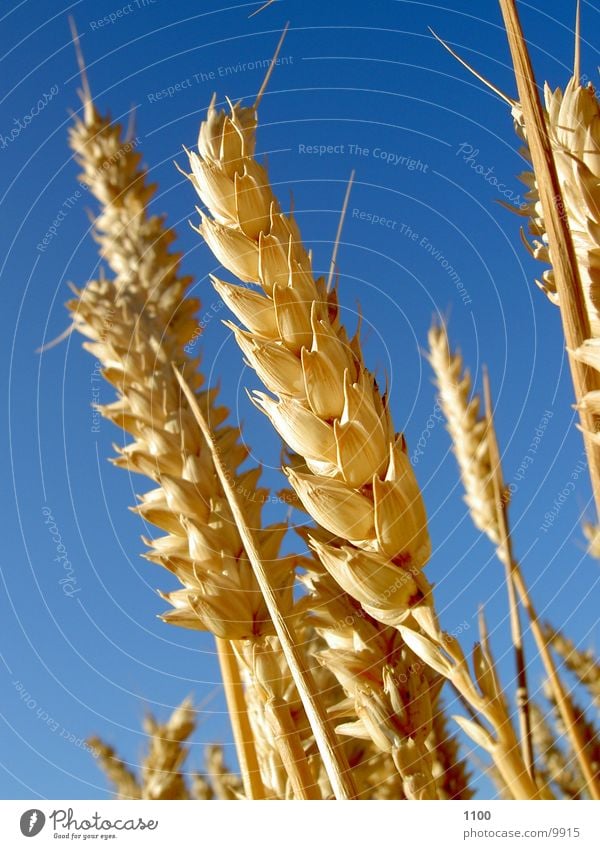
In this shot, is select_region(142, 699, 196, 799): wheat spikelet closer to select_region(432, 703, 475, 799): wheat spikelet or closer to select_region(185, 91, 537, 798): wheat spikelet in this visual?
select_region(432, 703, 475, 799): wheat spikelet

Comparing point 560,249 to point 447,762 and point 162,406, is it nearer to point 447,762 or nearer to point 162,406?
point 162,406

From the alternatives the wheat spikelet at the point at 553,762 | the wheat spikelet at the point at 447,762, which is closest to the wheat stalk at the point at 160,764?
the wheat spikelet at the point at 447,762

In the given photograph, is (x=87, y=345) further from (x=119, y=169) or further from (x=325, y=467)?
(x=325, y=467)

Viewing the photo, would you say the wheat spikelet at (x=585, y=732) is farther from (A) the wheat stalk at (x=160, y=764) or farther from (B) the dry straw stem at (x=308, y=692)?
(A) the wheat stalk at (x=160, y=764)
